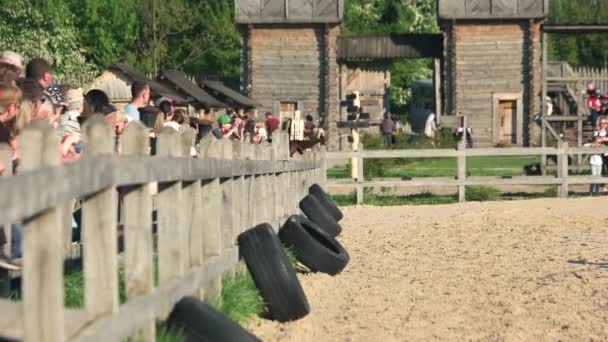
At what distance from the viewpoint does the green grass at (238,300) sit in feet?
26.6

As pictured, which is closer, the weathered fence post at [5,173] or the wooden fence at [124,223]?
the wooden fence at [124,223]

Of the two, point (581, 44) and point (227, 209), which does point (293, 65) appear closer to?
point (227, 209)

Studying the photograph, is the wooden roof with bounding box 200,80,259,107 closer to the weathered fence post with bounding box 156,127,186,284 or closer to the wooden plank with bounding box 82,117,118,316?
the weathered fence post with bounding box 156,127,186,284

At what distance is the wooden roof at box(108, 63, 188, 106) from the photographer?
3856 cm

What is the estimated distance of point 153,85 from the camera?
39.9 metres

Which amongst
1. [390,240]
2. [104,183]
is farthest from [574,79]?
[104,183]

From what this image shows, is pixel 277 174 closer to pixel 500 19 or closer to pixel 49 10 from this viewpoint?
pixel 500 19

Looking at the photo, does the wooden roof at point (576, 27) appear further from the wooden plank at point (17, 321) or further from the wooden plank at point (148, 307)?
the wooden plank at point (17, 321)

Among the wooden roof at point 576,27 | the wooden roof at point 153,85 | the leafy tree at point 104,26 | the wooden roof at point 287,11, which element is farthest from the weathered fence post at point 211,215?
the leafy tree at point 104,26

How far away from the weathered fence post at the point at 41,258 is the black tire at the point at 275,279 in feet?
12.6

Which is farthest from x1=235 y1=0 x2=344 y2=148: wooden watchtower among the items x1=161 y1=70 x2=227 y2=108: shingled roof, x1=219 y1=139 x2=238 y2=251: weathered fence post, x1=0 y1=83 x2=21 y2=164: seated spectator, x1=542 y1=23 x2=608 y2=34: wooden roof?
x1=0 y1=83 x2=21 y2=164: seated spectator

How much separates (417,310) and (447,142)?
4154 centimetres

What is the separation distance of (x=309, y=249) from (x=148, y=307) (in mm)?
4976

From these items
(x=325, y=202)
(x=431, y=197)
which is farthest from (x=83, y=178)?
(x=431, y=197)
